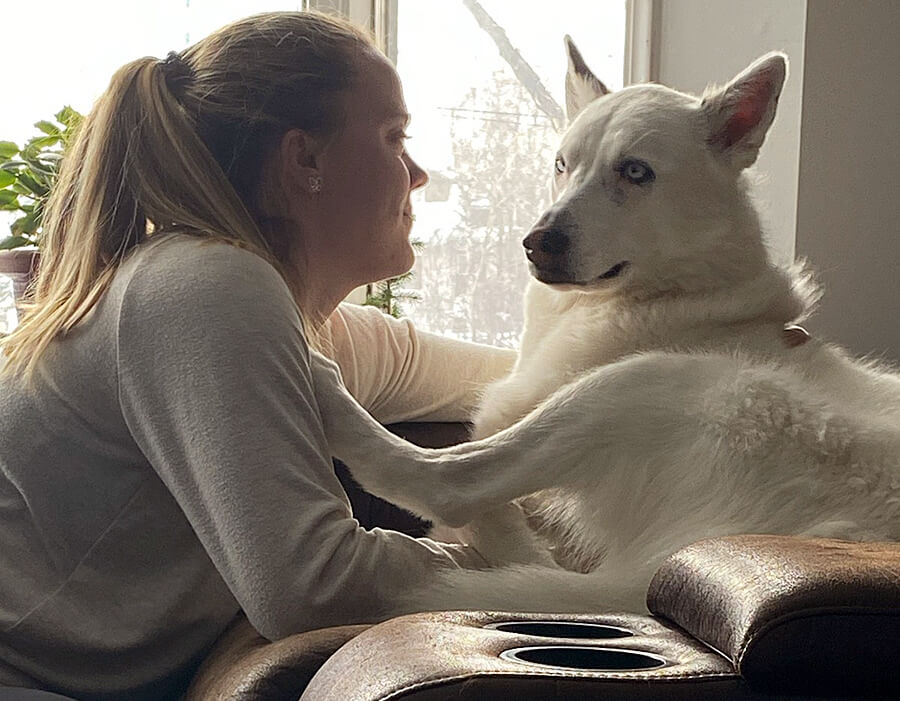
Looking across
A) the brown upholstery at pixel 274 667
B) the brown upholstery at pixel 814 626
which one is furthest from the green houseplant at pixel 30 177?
the brown upholstery at pixel 814 626

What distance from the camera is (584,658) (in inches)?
35.0

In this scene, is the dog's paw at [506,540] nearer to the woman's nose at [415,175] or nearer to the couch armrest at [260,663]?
the couch armrest at [260,663]

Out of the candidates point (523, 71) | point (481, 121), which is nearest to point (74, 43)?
point (481, 121)

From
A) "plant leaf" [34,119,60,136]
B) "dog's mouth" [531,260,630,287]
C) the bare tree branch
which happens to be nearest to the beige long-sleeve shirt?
"dog's mouth" [531,260,630,287]

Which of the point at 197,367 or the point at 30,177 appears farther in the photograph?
the point at 30,177

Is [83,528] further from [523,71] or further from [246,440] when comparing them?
[523,71]

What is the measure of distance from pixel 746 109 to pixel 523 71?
159cm

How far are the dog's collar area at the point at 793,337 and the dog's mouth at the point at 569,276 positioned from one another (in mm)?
245

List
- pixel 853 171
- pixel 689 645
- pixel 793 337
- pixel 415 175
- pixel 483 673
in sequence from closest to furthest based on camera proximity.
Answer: pixel 483 673 < pixel 689 645 < pixel 793 337 < pixel 415 175 < pixel 853 171

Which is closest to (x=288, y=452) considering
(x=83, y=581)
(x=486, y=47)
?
(x=83, y=581)

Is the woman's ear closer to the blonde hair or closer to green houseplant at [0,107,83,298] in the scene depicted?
the blonde hair

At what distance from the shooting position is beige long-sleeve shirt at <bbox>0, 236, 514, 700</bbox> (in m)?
A: 1.17

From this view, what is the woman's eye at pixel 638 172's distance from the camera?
1.69 m

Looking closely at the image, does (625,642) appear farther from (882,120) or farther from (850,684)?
(882,120)
